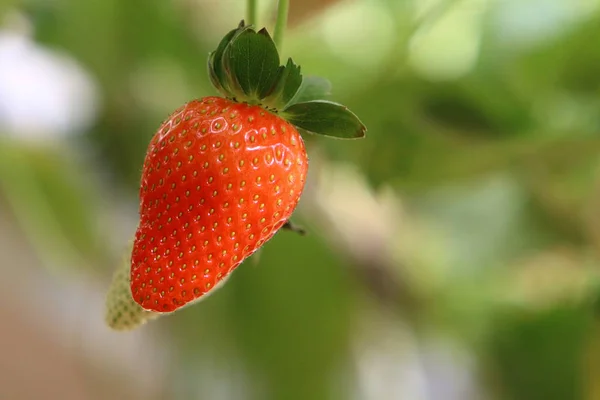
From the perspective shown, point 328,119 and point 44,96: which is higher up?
point 44,96

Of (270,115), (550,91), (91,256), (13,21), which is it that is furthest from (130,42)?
(270,115)

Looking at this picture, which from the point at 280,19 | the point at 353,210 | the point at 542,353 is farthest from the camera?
the point at 353,210

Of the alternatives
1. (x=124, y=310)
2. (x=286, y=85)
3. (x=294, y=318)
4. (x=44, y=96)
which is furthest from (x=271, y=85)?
(x=44, y=96)

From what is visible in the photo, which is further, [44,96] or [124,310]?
[44,96]

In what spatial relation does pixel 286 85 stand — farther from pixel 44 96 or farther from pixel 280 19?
pixel 44 96

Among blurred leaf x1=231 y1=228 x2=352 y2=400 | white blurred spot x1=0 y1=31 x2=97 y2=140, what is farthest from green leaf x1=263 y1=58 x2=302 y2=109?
white blurred spot x1=0 y1=31 x2=97 y2=140

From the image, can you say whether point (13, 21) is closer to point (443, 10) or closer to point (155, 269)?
point (443, 10)
